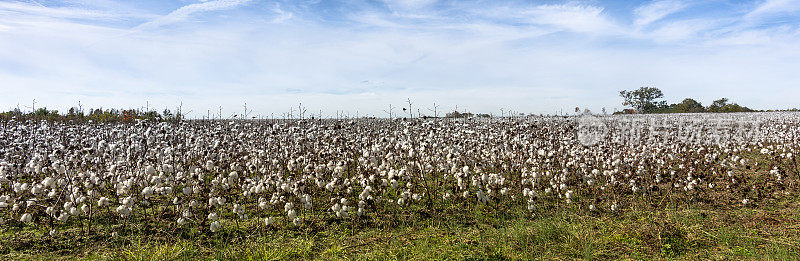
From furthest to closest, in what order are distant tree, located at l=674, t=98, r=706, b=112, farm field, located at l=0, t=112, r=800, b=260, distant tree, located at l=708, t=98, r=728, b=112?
distant tree, located at l=674, t=98, r=706, b=112 < distant tree, located at l=708, t=98, r=728, b=112 < farm field, located at l=0, t=112, r=800, b=260

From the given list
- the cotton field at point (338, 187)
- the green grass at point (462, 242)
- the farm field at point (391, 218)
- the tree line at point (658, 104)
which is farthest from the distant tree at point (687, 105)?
the green grass at point (462, 242)

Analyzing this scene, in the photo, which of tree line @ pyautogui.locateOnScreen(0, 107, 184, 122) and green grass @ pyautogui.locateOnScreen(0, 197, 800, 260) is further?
tree line @ pyautogui.locateOnScreen(0, 107, 184, 122)

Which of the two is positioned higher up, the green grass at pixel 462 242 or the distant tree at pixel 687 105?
the distant tree at pixel 687 105

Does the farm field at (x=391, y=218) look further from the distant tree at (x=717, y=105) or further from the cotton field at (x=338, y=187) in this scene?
the distant tree at (x=717, y=105)

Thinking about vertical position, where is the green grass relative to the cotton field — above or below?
below

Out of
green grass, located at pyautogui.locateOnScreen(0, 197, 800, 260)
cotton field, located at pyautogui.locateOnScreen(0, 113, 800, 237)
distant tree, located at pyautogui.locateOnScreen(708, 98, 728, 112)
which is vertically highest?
distant tree, located at pyautogui.locateOnScreen(708, 98, 728, 112)

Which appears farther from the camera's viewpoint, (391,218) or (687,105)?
(687,105)

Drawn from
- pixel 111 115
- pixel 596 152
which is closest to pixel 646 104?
pixel 596 152

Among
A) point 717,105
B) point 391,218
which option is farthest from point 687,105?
point 391,218

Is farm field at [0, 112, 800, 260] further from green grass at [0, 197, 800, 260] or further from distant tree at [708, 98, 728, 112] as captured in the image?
distant tree at [708, 98, 728, 112]

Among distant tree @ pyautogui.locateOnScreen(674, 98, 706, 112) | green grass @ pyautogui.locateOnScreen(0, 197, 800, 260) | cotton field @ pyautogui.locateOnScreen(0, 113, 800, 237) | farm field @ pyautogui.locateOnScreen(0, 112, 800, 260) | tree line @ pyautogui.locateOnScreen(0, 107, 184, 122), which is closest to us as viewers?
green grass @ pyautogui.locateOnScreen(0, 197, 800, 260)

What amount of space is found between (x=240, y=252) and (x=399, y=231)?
2485 mm

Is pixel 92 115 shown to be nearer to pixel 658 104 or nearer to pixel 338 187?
pixel 338 187

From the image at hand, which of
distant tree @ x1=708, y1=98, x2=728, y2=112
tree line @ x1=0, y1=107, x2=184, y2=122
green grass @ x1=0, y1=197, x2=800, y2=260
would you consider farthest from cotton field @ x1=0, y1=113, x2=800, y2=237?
distant tree @ x1=708, y1=98, x2=728, y2=112
